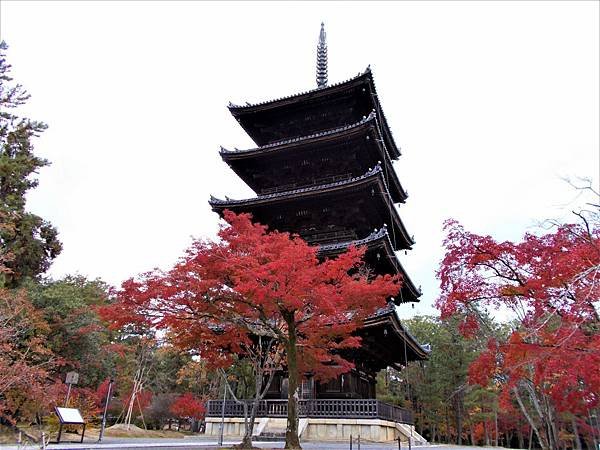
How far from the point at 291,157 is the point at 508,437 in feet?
131

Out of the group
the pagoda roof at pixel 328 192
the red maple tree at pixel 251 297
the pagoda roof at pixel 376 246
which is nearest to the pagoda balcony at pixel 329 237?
the pagoda roof at pixel 376 246

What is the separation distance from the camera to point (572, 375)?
1041cm

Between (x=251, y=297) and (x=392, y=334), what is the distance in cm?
919

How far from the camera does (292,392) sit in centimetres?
1325

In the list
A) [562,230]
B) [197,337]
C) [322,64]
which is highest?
[322,64]

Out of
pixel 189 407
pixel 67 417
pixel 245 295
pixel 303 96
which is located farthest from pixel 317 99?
pixel 189 407

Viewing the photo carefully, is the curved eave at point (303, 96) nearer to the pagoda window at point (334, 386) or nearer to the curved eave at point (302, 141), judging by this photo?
the curved eave at point (302, 141)

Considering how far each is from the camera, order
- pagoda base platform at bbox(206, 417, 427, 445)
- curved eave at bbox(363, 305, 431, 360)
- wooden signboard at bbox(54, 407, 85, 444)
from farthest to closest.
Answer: curved eave at bbox(363, 305, 431, 360) < pagoda base platform at bbox(206, 417, 427, 445) < wooden signboard at bbox(54, 407, 85, 444)

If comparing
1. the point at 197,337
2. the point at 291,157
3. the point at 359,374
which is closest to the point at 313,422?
the point at 359,374

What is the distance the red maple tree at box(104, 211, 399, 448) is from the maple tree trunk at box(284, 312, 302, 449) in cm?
3

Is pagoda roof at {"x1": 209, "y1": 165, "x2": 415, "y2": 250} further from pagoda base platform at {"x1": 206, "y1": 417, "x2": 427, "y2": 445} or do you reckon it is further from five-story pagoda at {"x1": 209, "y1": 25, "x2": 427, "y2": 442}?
pagoda base platform at {"x1": 206, "y1": 417, "x2": 427, "y2": 445}

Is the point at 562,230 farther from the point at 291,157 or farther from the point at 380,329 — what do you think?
the point at 291,157

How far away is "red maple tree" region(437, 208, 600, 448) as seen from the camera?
32.7 feet

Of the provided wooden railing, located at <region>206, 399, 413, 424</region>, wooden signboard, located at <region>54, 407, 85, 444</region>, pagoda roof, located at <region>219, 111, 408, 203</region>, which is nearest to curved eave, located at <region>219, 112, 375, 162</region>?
pagoda roof, located at <region>219, 111, 408, 203</region>
